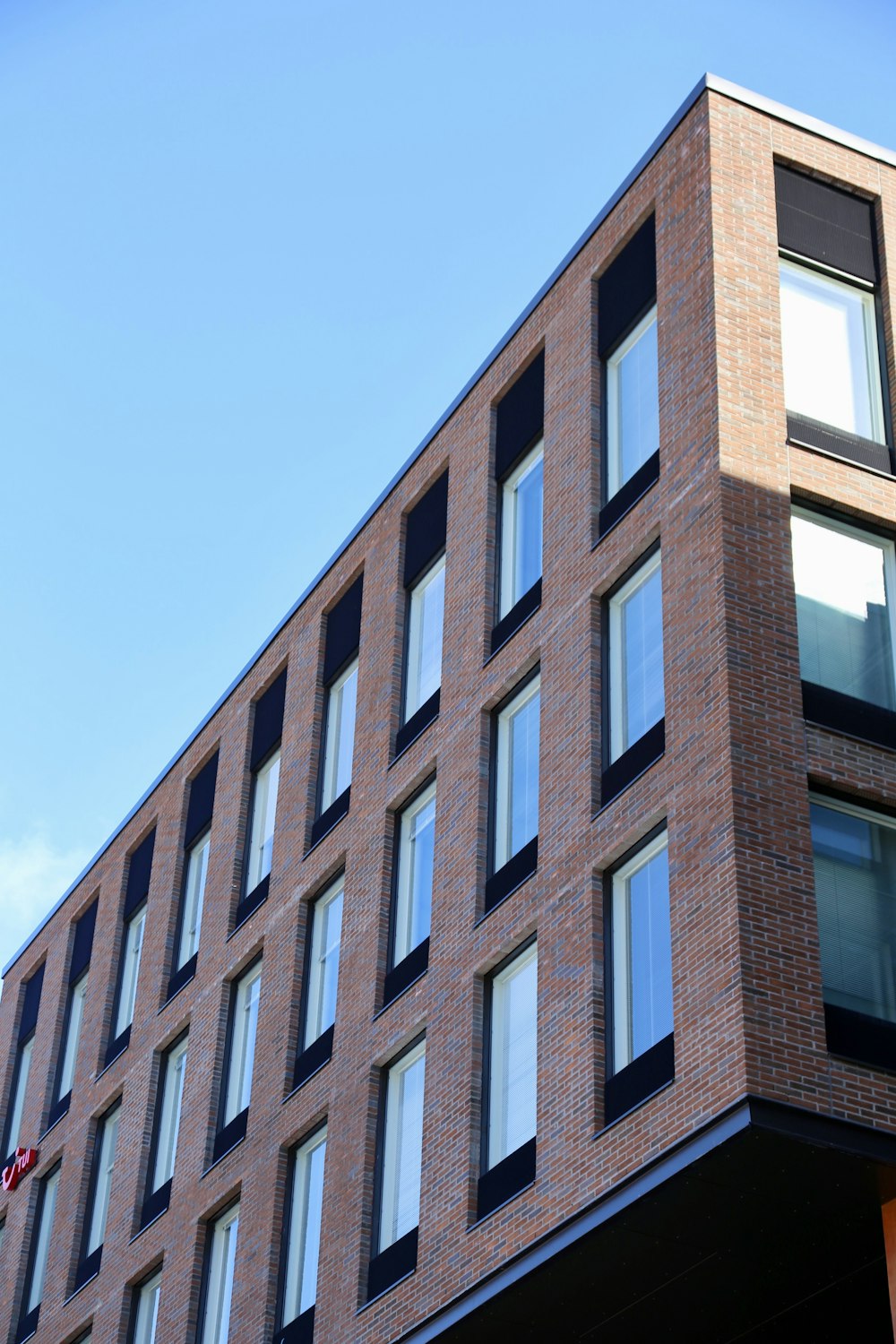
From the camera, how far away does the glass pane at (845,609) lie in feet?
81.7

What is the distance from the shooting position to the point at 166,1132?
37.8 metres

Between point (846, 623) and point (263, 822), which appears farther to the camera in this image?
point (263, 822)

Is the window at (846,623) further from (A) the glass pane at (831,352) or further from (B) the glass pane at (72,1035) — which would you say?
(B) the glass pane at (72,1035)

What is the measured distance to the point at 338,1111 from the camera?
30.8 metres

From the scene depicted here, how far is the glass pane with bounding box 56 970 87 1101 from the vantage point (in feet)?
143

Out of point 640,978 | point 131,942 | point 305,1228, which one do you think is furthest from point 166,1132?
point 640,978

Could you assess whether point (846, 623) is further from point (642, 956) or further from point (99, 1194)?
point (99, 1194)

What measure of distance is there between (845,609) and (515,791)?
5.55 m

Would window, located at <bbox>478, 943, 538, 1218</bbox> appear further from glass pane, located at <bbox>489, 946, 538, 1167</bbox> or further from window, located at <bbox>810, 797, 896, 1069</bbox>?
window, located at <bbox>810, 797, 896, 1069</bbox>

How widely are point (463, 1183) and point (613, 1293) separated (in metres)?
2.71

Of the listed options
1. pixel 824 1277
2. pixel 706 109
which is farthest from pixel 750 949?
pixel 706 109

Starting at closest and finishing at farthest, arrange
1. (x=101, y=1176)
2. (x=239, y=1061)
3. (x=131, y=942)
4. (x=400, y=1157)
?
1. (x=400, y=1157)
2. (x=239, y=1061)
3. (x=101, y=1176)
4. (x=131, y=942)

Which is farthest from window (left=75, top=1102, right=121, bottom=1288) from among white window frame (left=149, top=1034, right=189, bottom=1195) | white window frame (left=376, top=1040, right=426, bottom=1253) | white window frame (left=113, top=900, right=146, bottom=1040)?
white window frame (left=376, top=1040, right=426, bottom=1253)

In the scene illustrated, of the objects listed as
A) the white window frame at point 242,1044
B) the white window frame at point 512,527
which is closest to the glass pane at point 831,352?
the white window frame at point 512,527
